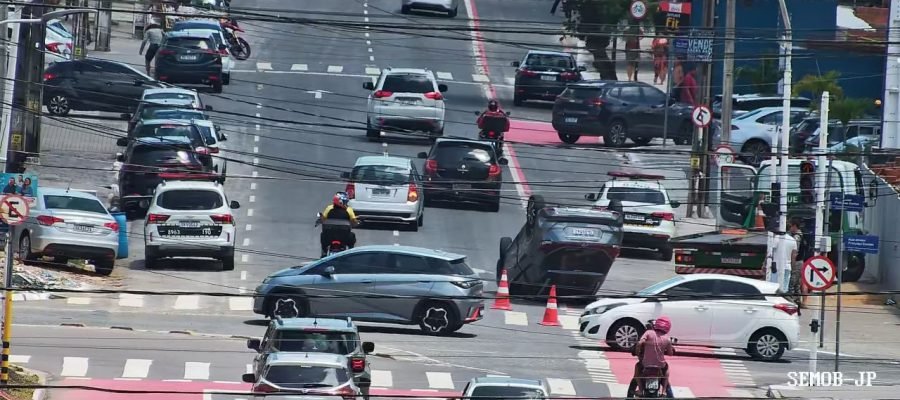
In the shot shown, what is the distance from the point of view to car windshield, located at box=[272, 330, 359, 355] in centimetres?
2612

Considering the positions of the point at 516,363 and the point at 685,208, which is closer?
the point at 516,363

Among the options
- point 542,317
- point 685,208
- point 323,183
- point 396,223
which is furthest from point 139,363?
point 685,208

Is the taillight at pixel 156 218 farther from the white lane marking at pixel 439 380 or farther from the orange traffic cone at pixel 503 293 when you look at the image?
the white lane marking at pixel 439 380

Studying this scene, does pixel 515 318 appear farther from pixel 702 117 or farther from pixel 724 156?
pixel 702 117

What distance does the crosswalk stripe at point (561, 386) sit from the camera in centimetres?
2811

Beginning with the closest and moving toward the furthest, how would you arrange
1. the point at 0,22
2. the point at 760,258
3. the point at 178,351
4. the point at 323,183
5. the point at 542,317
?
the point at 0,22 → the point at 178,351 → the point at 542,317 → the point at 760,258 → the point at 323,183

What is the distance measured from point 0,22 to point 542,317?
36.4 feet

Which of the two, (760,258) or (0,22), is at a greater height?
(0,22)

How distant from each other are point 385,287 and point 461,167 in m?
11.0

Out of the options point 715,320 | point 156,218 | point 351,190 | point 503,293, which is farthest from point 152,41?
point 715,320

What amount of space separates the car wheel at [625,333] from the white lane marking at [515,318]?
2795mm

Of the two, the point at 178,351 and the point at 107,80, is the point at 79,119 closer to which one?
the point at 107,80

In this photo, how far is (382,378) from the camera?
28.8 m

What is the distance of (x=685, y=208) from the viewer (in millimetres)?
47469
